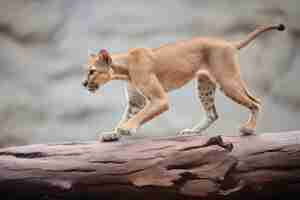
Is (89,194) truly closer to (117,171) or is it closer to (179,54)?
(117,171)

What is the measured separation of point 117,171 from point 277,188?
549mm

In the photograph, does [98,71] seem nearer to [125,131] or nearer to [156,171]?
[125,131]

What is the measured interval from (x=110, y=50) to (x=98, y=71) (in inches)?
35.9

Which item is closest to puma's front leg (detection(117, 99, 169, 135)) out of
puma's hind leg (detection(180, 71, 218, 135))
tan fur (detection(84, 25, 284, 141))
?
tan fur (detection(84, 25, 284, 141))

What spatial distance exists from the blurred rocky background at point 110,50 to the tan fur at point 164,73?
0.73 m

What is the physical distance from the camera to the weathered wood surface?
186 cm

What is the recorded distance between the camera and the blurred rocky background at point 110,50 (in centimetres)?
281

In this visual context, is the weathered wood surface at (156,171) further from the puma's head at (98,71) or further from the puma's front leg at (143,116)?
the puma's head at (98,71)

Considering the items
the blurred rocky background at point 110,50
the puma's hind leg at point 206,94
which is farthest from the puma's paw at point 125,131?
the blurred rocky background at point 110,50

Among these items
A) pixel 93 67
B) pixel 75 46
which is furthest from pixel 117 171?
pixel 75 46

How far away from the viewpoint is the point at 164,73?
206cm

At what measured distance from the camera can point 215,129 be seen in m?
2.76

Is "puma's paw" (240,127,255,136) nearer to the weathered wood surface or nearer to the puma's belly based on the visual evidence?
the weathered wood surface

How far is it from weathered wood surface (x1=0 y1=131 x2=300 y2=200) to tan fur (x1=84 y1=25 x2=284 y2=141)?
4.7 inches
